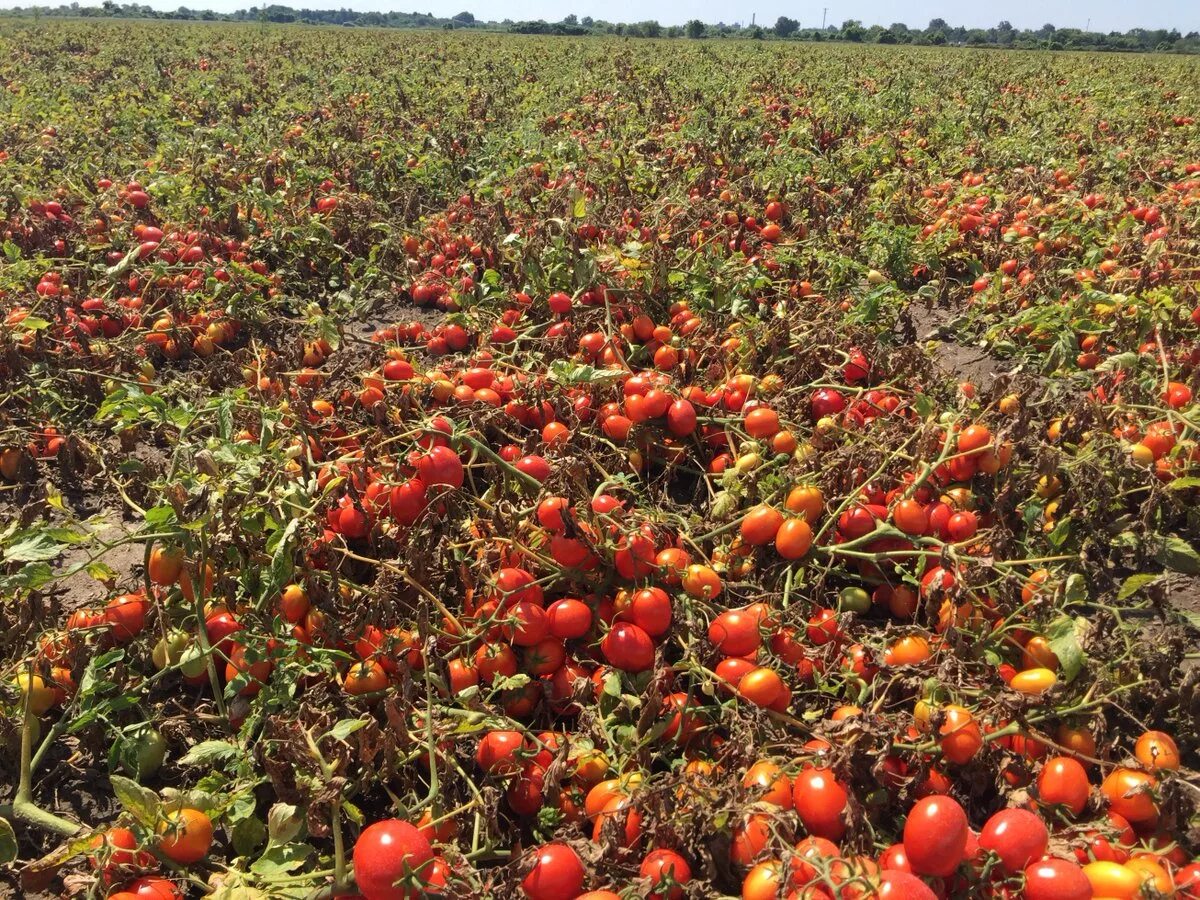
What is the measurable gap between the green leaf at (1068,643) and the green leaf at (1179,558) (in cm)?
80

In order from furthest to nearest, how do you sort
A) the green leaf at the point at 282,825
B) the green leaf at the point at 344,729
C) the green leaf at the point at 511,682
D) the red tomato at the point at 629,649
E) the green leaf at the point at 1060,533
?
the green leaf at the point at 1060,533 < the red tomato at the point at 629,649 < the green leaf at the point at 511,682 < the green leaf at the point at 344,729 < the green leaf at the point at 282,825

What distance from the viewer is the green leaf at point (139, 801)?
6.14 feet

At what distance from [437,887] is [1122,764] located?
6.12 feet

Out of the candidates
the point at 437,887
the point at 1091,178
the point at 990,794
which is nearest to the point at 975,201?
the point at 1091,178

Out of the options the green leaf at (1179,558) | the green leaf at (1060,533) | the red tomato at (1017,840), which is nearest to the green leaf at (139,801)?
the red tomato at (1017,840)

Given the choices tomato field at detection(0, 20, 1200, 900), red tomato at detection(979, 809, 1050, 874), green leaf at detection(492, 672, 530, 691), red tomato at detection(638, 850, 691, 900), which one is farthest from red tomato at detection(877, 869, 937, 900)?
green leaf at detection(492, 672, 530, 691)

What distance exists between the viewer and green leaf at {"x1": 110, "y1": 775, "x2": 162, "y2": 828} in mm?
1871

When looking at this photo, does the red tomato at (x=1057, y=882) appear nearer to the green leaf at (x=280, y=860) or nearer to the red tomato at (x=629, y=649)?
the red tomato at (x=629, y=649)

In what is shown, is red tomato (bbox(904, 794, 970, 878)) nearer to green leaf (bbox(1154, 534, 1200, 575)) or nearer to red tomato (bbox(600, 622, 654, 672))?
red tomato (bbox(600, 622, 654, 672))

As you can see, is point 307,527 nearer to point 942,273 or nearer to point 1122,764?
point 1122,764

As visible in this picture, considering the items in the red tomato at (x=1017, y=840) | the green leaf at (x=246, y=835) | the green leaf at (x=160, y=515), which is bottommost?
the green leaf at (x=246, y=835)

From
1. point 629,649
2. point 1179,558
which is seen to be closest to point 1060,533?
point 1179,558

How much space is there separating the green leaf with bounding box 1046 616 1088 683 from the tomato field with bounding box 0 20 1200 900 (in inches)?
0.6

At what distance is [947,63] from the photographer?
834 inches
